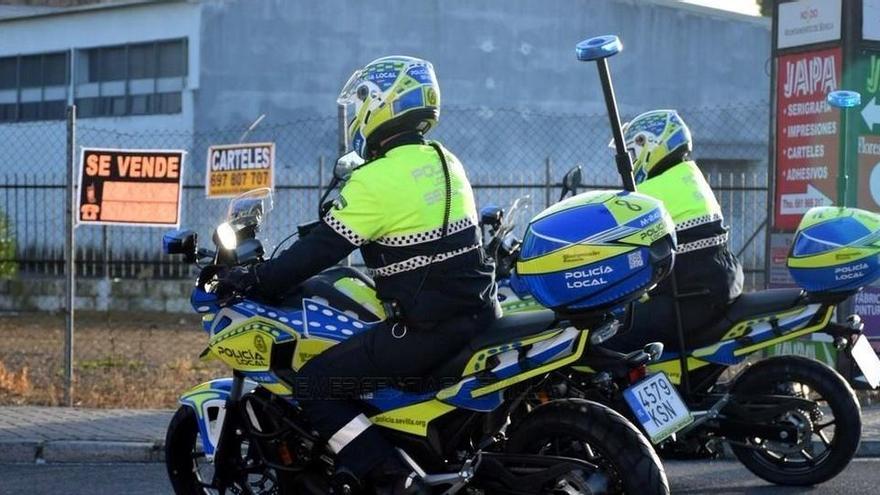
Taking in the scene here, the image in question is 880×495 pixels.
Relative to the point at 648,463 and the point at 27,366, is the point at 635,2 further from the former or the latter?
the point at 648,463

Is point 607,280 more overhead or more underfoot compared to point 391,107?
more underfoot

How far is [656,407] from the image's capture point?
561 cm

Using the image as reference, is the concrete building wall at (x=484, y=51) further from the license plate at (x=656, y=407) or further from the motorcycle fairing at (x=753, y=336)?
the license plate at (x=656, y=407)

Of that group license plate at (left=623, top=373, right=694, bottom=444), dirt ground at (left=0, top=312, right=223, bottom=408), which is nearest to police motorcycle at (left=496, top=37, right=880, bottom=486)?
license plate at (left=623, top=373, right=694, bottom=444)

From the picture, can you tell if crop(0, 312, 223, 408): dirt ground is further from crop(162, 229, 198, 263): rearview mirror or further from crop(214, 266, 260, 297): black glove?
crop(214, 266, 260, 297): black glove

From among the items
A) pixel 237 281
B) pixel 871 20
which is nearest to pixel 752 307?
pixel 237 281

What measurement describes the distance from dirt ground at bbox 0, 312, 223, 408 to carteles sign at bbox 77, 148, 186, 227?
1385 millimetres

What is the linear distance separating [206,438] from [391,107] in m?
1.64

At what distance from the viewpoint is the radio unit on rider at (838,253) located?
7434mm

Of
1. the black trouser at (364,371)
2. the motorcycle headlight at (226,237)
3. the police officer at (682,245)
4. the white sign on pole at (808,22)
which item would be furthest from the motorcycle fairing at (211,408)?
the white sign on pole at (808,22)

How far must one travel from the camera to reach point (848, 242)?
7.45 m

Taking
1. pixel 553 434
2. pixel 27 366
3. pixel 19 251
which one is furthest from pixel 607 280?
pixel 19 251

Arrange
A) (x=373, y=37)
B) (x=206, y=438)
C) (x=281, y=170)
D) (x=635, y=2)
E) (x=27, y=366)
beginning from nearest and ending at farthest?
(x=206, y=438) → (x=27, y=366) → (x=281, y=170) → (x=373, y=37) → (x=635, y=2)

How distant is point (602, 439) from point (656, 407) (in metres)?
0.51
